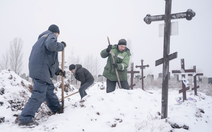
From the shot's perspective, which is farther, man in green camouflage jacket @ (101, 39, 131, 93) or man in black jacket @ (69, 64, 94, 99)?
man in black jacket @ (69, 64, 94, 99)

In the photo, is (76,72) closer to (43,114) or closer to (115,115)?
(43,114)

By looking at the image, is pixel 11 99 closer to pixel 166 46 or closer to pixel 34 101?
pixel 34 101

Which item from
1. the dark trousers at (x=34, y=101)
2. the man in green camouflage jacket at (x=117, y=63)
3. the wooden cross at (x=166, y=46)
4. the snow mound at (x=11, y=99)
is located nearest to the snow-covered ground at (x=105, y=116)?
the snow mound at (x=11, y=99)

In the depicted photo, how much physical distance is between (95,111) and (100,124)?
0.37m

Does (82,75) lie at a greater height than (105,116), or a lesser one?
greater

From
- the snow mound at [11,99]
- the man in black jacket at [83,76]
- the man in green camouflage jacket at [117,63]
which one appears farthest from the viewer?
the man in black jacket at [83,76]

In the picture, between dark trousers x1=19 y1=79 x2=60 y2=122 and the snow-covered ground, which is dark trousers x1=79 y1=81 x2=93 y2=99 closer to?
the snow-covered ground

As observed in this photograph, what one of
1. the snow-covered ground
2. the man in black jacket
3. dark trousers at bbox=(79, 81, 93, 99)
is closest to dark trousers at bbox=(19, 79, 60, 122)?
the snow-covered ground

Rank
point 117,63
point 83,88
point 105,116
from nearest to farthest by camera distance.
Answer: point 105,116, point 117,63, point 83,88

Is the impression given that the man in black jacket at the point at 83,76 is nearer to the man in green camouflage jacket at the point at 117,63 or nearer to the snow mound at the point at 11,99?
the man in green camouflage jacket at the point at 117,63

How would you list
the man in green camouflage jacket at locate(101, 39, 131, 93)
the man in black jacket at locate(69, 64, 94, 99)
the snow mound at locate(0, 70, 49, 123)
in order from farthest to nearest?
the man in black jacket at locate(69, 64, 94, 99)
the man in green camouflage jacket at locate(101, 39, 131, 93)
the snow mound at locate(0, 70, 49, 123)

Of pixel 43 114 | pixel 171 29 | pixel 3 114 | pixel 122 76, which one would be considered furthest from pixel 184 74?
pixel 3 114

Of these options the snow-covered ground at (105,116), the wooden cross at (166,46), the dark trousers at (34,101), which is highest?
the wooden cross at (166,46)

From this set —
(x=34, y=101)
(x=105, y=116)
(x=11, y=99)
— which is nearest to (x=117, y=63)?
(x=105, y=116)
